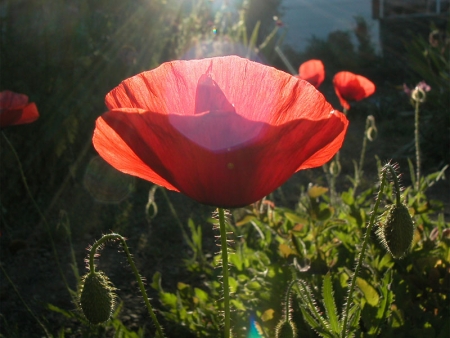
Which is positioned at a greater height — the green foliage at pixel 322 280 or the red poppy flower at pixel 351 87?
the red poppy flower at pixel 351 87

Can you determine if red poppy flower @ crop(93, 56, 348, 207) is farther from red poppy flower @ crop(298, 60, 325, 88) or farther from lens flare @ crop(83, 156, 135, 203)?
lens flare @ crop(83, 156, 135, 203)

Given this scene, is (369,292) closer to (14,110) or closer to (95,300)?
(95,300)

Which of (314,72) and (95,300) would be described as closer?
(95,300)

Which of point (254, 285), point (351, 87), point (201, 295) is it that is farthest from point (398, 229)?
point (351, 87)

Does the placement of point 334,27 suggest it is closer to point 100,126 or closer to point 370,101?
point 370,101

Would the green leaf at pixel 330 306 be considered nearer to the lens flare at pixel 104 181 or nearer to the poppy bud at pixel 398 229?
the poppy bud at pixel 398 229

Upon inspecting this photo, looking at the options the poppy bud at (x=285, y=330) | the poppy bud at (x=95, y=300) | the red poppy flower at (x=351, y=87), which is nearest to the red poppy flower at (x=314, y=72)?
the red poppy flower at (x=351, y=87)
